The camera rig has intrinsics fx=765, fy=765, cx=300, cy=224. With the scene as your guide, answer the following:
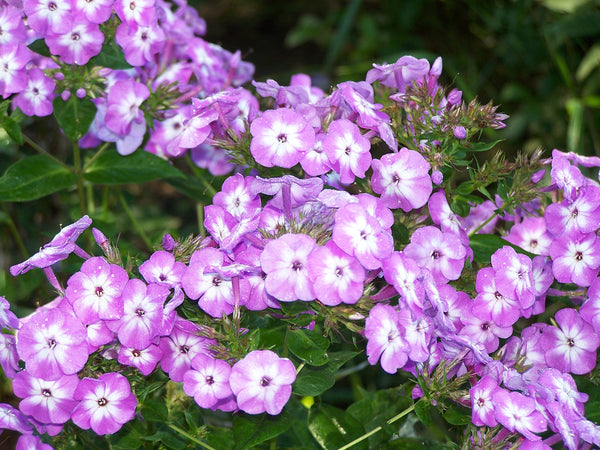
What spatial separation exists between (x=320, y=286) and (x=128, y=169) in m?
0.89

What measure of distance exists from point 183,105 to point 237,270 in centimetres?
91

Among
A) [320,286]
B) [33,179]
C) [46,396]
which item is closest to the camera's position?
[320,286]

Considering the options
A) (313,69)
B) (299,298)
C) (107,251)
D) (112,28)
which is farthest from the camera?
(313,69)

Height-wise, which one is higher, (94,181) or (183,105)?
(183,105)

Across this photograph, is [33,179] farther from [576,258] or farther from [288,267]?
[576,258]

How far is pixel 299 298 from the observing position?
4.12ft

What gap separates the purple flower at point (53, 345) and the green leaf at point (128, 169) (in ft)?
2.13

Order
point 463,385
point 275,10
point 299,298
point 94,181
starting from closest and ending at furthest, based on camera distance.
A: point 299,298, point 463,385, point 94,181, point 275,10

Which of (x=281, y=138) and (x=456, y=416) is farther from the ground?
(x=281, y=138)

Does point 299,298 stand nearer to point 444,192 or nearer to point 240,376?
point 240,376

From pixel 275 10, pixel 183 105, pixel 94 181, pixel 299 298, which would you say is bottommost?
pixel 275 10

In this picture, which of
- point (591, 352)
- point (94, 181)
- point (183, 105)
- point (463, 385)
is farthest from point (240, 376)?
point (183, 105)

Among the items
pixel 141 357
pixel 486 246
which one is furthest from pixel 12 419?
pixel 486 246

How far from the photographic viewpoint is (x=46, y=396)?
4.41ft
